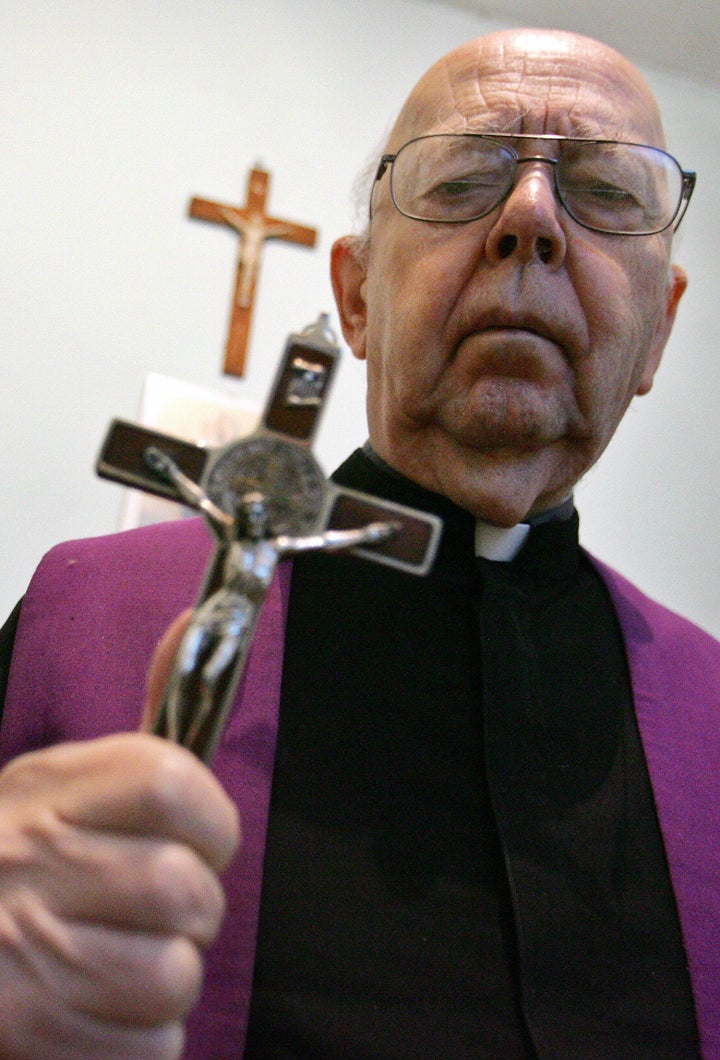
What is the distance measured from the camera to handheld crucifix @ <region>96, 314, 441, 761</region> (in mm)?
596

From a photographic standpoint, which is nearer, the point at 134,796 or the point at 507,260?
the point at 134,796

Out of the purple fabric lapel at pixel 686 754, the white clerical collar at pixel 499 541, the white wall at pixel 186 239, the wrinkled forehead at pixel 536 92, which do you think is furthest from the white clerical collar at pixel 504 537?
the white wall at pixel 186 239

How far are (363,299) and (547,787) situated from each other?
689mm

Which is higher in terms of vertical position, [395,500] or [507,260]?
[507,260]

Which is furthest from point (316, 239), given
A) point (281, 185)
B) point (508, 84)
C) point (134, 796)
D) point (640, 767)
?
point (134, 796)

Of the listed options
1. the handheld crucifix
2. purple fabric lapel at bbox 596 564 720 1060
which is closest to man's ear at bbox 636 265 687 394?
purple fabric lapel at bbox 596 564 720 1060

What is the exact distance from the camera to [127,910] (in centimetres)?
56

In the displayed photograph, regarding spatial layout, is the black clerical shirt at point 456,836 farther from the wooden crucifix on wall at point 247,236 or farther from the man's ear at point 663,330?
the wooden crucifix on wall at point 247,236

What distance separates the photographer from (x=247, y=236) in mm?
1984

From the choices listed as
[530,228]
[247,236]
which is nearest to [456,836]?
[530,228]

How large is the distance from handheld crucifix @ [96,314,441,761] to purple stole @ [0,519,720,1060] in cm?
34

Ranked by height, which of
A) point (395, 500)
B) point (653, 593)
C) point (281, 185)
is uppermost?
point (281, 185)

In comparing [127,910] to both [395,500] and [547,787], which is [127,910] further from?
[395,500]

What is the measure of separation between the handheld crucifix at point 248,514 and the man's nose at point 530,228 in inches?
15.3
